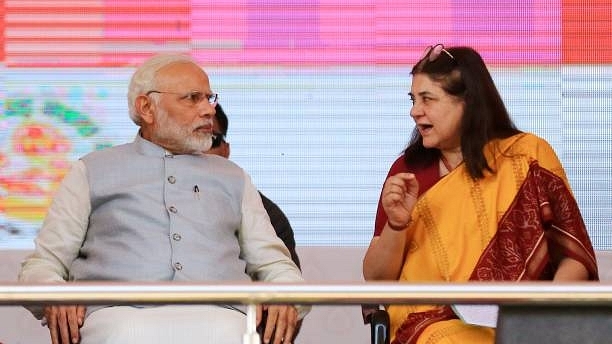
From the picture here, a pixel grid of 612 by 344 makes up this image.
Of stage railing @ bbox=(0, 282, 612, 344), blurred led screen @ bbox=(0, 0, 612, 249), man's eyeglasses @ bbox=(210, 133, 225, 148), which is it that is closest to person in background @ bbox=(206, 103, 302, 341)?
man's eyeglasses @ bbox=(210, 133, 225, 148)

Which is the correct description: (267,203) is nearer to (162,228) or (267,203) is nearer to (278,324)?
(162,228)

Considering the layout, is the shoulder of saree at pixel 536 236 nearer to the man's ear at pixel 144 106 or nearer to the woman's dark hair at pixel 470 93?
the woman's dark hair at pixel 470 93

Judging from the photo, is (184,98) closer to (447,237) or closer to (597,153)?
(447,237)

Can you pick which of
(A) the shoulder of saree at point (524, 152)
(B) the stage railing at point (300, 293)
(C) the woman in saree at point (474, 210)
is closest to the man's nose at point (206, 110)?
(C) the woman in saree at point (474, 210)

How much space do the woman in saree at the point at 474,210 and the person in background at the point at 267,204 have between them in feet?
1.86

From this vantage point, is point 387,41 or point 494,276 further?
point 387,41

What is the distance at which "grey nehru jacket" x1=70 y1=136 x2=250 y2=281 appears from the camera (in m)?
3.69

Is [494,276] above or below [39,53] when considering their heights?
below

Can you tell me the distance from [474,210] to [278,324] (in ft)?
2.25

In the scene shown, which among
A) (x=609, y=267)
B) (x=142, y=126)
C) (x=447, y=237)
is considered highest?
(x=142, y=126)

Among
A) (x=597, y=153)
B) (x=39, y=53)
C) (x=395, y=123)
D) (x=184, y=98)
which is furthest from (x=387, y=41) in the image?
(x=184, y=98)

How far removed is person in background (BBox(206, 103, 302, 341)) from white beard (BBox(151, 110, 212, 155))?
60 cm

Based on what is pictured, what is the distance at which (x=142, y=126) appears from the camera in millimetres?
3934

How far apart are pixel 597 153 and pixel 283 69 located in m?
1.16
